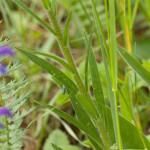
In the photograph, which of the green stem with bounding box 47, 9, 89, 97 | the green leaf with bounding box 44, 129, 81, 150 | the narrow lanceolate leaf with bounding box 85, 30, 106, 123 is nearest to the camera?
the green stem with bounding box 47, 9, 89, 97

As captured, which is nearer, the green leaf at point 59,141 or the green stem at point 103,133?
the green stem at point 103,133

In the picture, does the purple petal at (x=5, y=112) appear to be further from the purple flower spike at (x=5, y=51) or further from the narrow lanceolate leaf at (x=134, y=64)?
the narrow lanceolate leaf at (x=134, y=64)

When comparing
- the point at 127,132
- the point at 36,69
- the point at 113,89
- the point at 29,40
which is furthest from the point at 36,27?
the point at 113,89

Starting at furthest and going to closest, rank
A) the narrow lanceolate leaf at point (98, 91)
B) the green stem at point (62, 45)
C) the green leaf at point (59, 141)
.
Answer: the green leaf at point (59, 141)
the narrow lanceolate leaf at point (98, 91)
the green stem at point (62, 45)

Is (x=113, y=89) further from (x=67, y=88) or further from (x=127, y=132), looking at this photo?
(x=127, y=132)

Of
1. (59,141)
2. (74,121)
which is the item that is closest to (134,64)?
(74,121)

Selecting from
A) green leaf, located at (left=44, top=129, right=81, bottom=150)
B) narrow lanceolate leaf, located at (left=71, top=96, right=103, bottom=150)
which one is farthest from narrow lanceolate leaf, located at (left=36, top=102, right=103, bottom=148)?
green leaf, located at (left=44, top=129, right=81, bottom=150)

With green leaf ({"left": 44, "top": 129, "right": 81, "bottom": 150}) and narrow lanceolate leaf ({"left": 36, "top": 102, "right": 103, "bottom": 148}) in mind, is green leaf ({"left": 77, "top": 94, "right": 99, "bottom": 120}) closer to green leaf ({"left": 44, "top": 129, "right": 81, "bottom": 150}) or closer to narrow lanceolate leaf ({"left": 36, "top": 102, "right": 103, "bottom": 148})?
narrow lanceolate leaf ({"left": 36, "top": 102, "right": 103, "bottom": 148})

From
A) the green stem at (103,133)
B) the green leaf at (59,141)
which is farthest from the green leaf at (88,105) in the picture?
the green leaf at (59,141)

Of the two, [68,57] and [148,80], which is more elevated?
[68,57]
